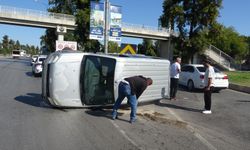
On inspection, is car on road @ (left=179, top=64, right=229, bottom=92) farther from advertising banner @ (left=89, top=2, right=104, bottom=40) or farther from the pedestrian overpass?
the pedestrian overpass

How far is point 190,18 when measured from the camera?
4119 centimetres

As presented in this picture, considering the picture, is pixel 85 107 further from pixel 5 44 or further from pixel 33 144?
pixel 5 44

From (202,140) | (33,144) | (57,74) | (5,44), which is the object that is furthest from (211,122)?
(5,44)

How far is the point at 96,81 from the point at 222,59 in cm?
4149

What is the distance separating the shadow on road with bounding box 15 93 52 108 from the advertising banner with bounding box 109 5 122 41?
6.24 metres

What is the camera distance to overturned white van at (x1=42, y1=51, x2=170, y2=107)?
32.2 ft

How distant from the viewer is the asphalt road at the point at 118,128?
22.0 feet

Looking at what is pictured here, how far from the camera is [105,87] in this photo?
995 cm

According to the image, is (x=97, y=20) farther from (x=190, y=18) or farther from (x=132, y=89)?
(x=190, y=18)

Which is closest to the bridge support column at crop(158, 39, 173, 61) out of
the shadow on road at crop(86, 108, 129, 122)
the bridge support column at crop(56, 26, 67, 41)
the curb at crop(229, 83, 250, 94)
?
the bridge support column at crop(56, 26, 67, 41)

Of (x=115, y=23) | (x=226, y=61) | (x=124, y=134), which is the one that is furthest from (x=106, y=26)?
(x=226, y=61)

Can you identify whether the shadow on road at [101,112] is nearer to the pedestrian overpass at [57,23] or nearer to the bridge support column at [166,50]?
the pedestrian overpass at [57,23]

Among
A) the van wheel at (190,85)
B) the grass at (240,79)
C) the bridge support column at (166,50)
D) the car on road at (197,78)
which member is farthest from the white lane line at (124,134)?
the bridge support column at (166,50)

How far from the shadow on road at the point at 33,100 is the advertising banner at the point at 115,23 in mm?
6238
